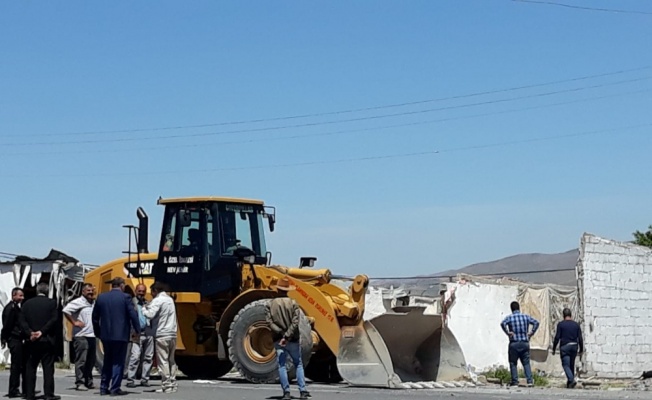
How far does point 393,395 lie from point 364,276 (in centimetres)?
341

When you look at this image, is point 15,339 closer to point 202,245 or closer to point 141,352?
point 141,352

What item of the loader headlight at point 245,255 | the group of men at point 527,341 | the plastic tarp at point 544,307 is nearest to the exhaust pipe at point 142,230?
the loader headlight at point 245,255

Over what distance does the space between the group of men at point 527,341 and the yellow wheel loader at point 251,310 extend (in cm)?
117

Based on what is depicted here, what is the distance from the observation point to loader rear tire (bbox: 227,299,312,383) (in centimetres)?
1872

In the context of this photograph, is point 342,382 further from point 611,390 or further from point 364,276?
point 611,390

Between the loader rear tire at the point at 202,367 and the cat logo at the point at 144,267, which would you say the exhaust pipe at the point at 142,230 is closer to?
the cat logo at the point at 144,267

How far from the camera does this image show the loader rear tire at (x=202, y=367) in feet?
68.8

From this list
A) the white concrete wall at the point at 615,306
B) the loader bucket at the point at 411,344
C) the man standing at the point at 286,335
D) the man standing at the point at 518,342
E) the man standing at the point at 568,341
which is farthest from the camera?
the white concrete wall at the point at 615,306

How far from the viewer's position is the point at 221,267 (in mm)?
19891

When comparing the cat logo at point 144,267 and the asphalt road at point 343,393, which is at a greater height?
the cat logo at point 144,267

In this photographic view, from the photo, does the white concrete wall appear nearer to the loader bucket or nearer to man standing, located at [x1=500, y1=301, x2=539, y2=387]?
man standing, located at [x1=500, y1=301, x2=539, y2=387]

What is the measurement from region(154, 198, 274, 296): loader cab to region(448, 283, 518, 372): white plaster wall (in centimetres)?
770

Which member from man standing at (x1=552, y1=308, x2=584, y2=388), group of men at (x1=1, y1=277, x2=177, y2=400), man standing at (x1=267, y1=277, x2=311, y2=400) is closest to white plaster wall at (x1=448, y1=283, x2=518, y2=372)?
man standing at (x1=552, y1=308, x2=584, y2=388)

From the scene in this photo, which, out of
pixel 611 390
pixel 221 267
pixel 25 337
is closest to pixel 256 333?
pixel 221 267
